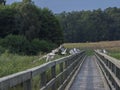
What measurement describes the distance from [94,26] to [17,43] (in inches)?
3507

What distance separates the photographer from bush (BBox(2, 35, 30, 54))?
72.0m

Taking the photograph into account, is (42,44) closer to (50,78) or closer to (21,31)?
(21,31)

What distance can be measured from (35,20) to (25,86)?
71.9m

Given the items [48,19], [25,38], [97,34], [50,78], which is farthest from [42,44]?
[97,34]

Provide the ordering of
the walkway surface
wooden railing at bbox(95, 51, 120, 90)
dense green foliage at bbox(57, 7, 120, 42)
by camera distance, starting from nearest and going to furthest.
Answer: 1. wooden railing at bbox(95, 51, 120, 90)
2. the walkway surface
3. dense green foliage at bbox(57, 7, 120, 42)

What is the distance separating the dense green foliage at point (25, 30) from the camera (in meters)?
73.9

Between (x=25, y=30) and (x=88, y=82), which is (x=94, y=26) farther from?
(x=88, y=82)

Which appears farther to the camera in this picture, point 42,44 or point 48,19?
point 48,19

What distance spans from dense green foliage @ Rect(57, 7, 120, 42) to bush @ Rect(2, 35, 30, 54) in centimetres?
8472

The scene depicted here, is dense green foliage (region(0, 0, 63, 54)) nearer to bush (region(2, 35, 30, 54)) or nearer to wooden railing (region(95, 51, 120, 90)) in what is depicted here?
bush (region(2, 35, 30, 54))

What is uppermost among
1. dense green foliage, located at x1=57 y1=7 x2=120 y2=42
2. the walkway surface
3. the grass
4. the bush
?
dense green foliage, located at x1=57 y1=7 x2=120 y2=42

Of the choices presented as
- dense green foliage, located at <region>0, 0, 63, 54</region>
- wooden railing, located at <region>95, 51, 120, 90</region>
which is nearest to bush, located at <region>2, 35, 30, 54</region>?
dense green foliage, located at <region>0, 0, 63, 54</region>

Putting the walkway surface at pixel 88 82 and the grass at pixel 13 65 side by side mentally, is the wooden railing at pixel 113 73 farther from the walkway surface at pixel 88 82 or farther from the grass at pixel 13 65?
the grass at pixel 13 65

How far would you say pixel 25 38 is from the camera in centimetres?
7644
